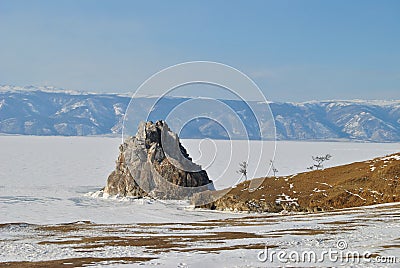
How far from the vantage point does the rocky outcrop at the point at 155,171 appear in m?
86.6

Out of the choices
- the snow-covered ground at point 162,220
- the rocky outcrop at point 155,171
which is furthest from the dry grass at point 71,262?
the rocky outcrop at point 155,171

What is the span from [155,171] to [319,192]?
91.9ft

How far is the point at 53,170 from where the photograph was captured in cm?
12875

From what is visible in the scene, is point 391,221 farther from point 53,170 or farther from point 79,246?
point 53,170

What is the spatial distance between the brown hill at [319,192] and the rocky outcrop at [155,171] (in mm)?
6607

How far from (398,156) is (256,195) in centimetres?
2554

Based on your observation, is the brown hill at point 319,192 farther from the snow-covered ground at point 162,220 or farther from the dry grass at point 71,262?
the dry grass at point 71,262

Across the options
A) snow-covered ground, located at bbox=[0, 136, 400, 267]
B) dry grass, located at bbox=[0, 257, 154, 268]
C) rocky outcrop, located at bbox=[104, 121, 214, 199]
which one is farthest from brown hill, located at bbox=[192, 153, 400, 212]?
dry grass, located at bbox=[0, 257, 154, 268]

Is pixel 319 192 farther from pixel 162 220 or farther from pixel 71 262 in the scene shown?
pixel 71 262

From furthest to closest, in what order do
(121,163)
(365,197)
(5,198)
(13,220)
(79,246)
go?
(121,163) < (5,198) < (365,197) < (13,220) < (79,246)

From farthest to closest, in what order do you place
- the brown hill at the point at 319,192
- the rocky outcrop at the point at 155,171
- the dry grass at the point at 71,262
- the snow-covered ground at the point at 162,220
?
the rocky outcrop at the point at 155,171 → the brown hill at the point at 319,192 → the snow-covered ground at the point at 162,220 → the dry grass at the point at 71,262

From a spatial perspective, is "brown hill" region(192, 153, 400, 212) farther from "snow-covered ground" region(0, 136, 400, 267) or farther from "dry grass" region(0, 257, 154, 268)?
"dry grass" region(0, 257, 154, 268)

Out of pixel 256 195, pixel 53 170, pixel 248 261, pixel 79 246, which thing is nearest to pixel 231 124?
pixel 256 195

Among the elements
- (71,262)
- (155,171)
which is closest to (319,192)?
(155,171)
